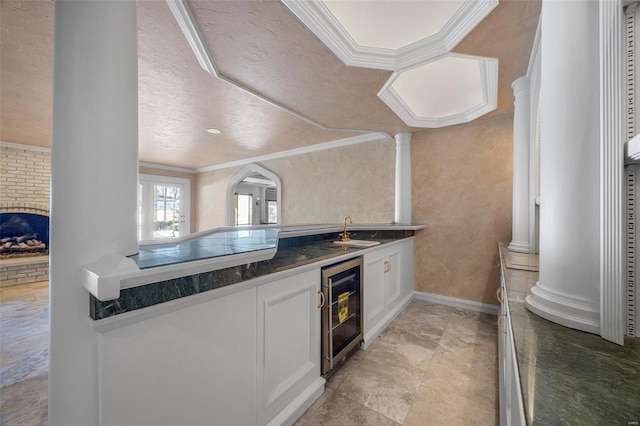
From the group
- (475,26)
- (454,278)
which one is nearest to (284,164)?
(454,278)

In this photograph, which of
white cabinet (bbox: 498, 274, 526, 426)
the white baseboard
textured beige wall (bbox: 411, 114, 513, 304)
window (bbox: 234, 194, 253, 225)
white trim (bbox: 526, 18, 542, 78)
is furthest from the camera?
window (bbox: 234, 194, 253, 225)

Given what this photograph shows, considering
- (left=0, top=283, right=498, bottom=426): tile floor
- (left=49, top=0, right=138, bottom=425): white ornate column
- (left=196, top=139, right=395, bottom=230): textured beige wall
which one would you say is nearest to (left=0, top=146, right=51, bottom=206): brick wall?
(left=0, top=283, right=498, bottom=426): tile floor

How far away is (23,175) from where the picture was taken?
447 centimetres

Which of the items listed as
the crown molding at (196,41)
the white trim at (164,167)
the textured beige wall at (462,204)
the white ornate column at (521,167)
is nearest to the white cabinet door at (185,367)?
the crown molding at (196,41)

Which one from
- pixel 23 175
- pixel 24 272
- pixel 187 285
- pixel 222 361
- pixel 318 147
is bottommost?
pixel 24 272

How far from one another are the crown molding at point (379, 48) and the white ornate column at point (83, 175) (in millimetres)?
968

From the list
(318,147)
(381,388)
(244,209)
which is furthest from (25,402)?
(244,209)

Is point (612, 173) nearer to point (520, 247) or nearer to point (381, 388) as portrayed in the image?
point (381, 388)

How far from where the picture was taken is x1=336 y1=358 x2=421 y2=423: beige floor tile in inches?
63.0

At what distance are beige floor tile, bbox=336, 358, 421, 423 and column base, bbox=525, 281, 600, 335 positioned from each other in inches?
45.7

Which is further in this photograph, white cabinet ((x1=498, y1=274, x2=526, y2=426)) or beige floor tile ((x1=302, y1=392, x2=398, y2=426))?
beige floor tile ((x1=302, y1=392, x2=398, y2=426))

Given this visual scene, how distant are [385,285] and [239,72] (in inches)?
98.8

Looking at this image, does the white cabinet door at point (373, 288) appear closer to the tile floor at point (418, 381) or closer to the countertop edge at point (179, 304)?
the tile floor at point (418, 381)

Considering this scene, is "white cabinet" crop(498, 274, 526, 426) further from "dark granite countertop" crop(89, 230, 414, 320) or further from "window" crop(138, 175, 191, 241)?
"window" crop(138, 175, 191, 241)
